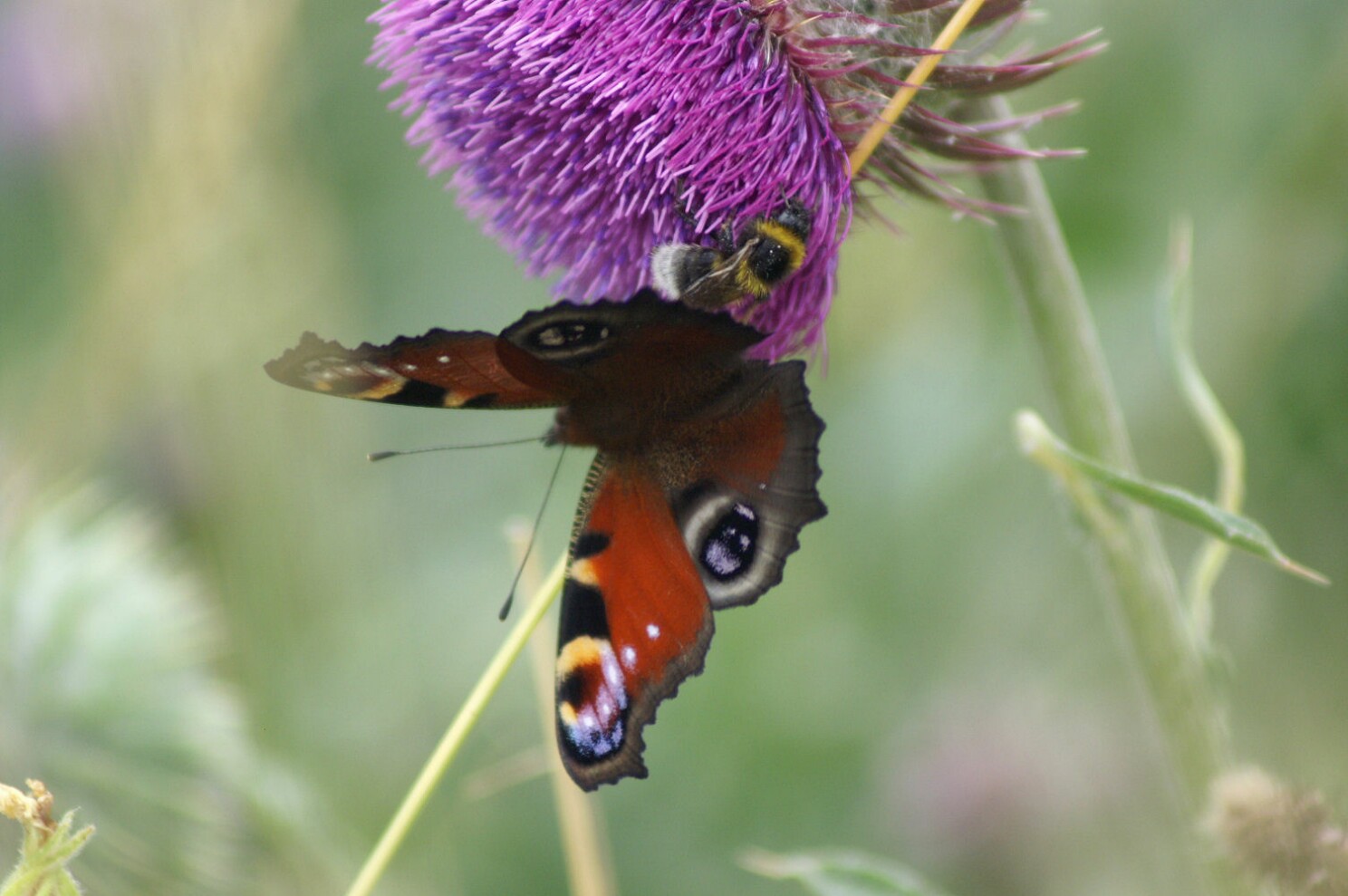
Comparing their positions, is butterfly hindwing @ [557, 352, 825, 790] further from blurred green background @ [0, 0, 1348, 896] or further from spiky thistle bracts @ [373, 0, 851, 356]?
blurred green background @ [0, 0, 1348, 896]

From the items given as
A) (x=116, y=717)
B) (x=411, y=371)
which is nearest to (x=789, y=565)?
(x=116, y=717)

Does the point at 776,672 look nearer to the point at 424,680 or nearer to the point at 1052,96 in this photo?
the point at 424,680

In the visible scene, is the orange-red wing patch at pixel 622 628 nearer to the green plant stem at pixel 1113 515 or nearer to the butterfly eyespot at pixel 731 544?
the butterfly eyespot at pixel 731 544

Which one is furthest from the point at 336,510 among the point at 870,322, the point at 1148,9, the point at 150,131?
the point at 1148,9

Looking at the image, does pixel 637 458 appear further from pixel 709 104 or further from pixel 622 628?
pixel 709 104

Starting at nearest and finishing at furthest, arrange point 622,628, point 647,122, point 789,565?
point 622,628 < point 647,122 < point 789,565
